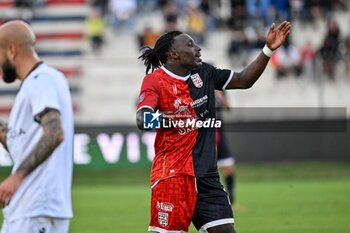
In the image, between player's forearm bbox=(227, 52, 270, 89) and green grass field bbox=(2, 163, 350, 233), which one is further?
green grass field bbox=(2, 163, 350, 233)

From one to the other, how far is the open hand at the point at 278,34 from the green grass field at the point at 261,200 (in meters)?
5.45

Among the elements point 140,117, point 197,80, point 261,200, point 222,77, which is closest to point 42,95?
point 140,117

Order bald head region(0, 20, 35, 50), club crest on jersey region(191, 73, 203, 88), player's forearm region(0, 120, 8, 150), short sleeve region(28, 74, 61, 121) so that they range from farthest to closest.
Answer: club crest on jersey region(191, 73, 203, 88), player's forearm region(0, 120, 8, 150), bald head region(0, 20, 35, 50), short sleeve region(28, 74, 61, 121)

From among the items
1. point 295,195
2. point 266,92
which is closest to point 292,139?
point 266,92

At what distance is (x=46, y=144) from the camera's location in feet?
22.5

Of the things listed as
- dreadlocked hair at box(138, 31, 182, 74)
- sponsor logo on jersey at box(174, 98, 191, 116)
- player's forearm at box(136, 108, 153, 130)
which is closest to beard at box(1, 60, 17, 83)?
player's forearm at box(136, 108, 153, 130)

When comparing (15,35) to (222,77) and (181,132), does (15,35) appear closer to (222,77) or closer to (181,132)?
(181,132)

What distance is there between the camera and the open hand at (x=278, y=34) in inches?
369

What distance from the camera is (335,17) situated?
116ft

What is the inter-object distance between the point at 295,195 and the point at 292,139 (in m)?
7.04

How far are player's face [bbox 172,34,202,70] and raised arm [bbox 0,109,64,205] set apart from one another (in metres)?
2.72

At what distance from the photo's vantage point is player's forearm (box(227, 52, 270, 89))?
9.60 metres

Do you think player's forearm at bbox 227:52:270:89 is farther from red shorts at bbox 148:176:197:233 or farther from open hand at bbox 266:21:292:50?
red shorts at bbox 148:176:197:233

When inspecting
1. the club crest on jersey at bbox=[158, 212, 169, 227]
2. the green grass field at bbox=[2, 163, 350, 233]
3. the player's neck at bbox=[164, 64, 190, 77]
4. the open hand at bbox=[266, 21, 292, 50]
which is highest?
the open hand at bbox=[266, 21, 292, 50]
